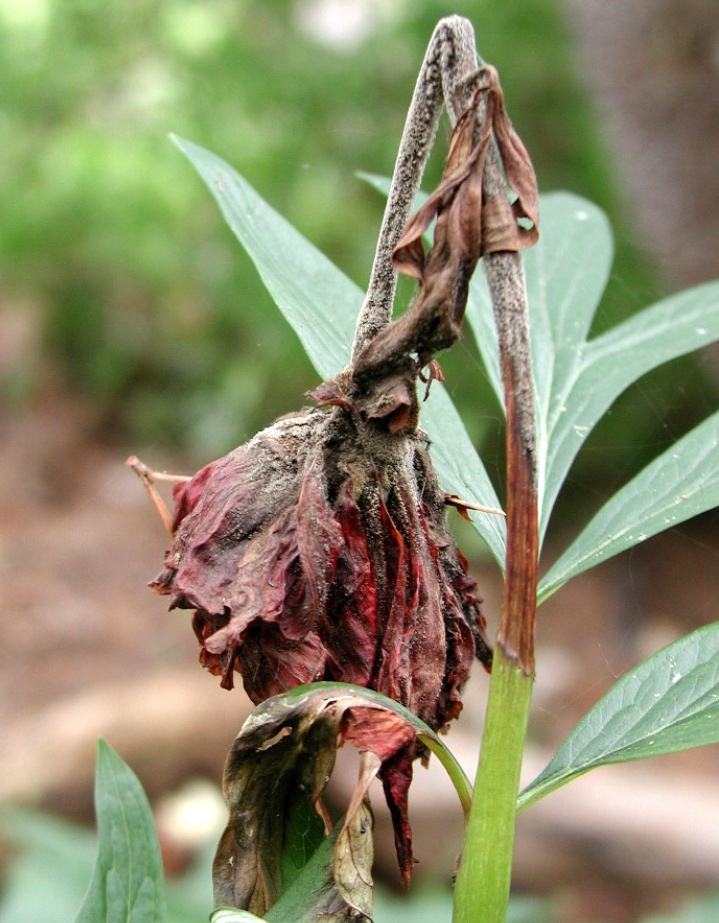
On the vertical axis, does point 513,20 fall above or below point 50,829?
above

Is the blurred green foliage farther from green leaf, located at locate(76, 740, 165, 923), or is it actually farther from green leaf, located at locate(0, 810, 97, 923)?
green leaf, located at locate(76, 740, 165, 923)

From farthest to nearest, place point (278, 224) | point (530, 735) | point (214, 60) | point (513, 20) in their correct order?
point (214, 60)
point (513, 20)
point (530, 735)
point (278, 224)

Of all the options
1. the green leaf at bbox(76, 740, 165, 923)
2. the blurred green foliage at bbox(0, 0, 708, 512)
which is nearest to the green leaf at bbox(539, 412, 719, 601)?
the green leaf at bbox(76, 740, 165, 923)

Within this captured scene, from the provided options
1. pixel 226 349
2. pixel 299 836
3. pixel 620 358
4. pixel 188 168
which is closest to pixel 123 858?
pixel 299 836

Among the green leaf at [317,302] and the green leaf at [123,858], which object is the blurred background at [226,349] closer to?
the green leaf at [317,302]

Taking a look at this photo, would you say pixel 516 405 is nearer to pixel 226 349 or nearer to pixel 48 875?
pixel 48 875

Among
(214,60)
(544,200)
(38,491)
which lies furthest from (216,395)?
(544,200)

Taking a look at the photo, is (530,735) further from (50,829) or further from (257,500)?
(257,500)
